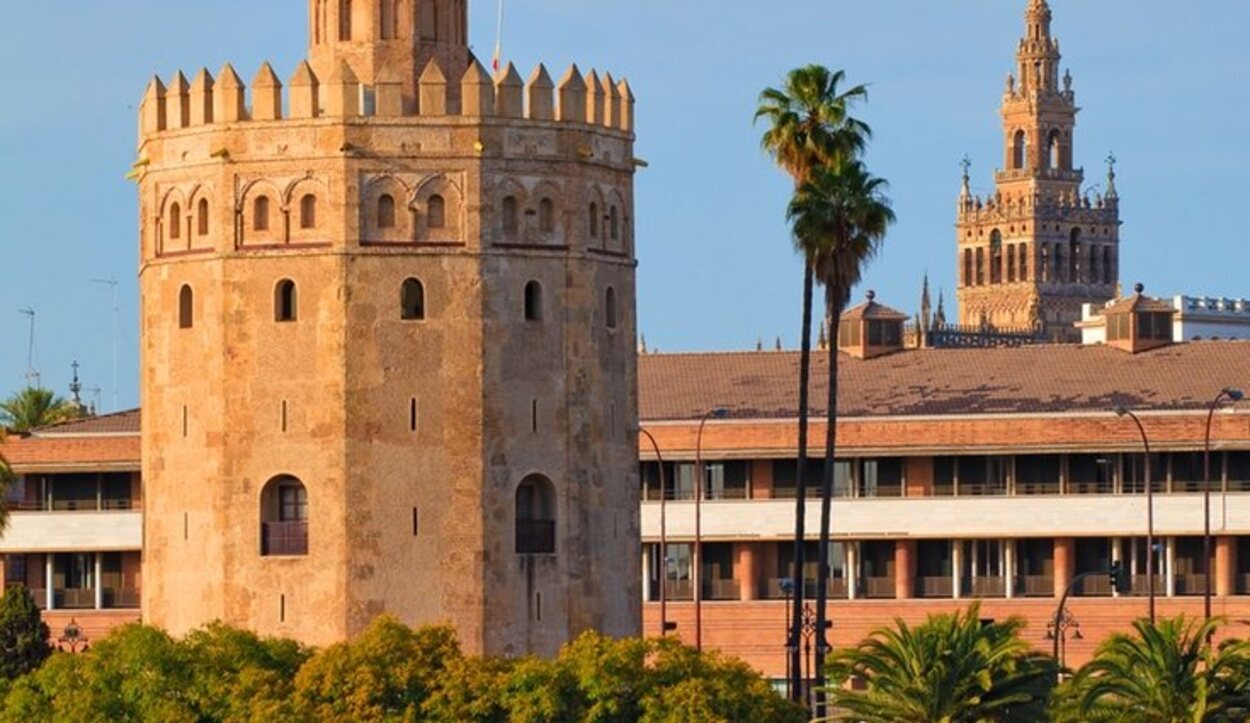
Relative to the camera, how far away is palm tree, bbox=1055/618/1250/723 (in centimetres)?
8700

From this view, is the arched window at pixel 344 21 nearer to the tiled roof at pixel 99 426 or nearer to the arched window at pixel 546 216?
the arched window at pixel 546 216

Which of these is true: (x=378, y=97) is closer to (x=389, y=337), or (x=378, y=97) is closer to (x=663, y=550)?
(x=389, y=337)

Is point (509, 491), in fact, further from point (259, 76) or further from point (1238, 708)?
point (1238, 708)

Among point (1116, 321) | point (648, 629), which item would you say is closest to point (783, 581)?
point (648, 629)

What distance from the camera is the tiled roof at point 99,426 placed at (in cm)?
15375

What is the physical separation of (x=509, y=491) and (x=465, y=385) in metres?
2.53

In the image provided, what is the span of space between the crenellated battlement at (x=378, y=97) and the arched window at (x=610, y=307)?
3782mm

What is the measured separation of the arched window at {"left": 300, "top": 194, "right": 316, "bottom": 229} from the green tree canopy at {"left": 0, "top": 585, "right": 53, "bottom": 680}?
22.4 meters

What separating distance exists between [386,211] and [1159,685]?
21292 mm

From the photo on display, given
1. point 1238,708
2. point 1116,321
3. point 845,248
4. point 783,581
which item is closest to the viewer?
point 1238,708

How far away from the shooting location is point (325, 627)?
324 ft

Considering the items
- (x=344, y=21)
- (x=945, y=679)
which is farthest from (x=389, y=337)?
(x=945, y=679)

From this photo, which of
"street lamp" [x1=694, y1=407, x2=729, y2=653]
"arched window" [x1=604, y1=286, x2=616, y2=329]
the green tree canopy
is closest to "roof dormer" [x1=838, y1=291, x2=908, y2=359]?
"street lamp" [x1=694, y1=407, x2=729, y2=653]

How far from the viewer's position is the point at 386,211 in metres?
98.6
